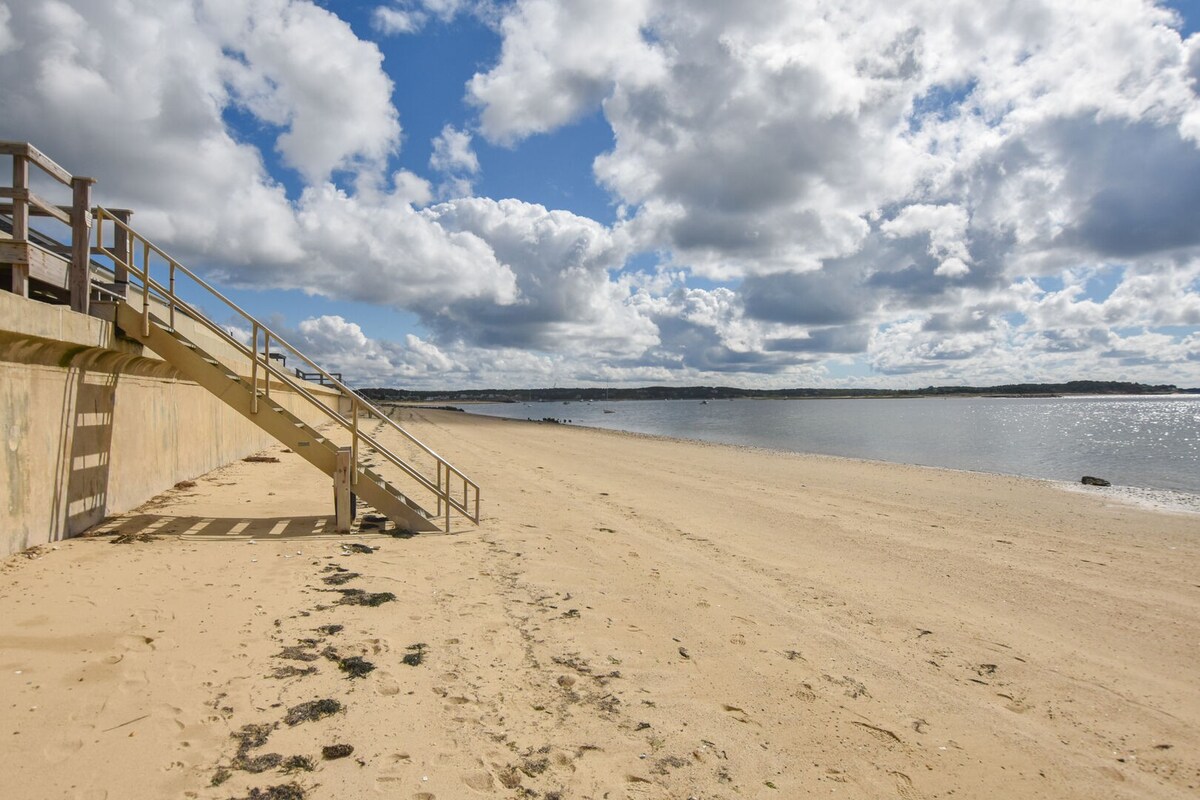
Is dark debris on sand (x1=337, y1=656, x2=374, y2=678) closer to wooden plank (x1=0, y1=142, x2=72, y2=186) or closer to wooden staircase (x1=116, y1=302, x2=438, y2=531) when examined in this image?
wooden staircase (x1=116, y1=302, x2=438, y2=531)

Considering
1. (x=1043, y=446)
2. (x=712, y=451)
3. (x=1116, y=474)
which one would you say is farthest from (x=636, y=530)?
(x=1043, y=446)

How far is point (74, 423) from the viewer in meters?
7.07

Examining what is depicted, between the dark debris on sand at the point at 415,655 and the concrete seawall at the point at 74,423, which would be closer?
the dark debris on sand at the point at 415,655

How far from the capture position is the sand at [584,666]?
3.53 meters

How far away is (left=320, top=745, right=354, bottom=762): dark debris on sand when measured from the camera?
11.6ft

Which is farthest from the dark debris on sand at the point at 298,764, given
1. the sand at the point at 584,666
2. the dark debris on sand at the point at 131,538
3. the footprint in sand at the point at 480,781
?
the dark debris on sand at the point at 131,538

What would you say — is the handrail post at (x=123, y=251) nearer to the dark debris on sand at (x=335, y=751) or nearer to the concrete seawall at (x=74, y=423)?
the concrete seawall at (x=74, y=423)

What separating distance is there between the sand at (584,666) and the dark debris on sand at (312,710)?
0.10 feet

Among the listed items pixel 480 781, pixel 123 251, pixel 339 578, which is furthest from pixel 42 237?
pixel 480 781

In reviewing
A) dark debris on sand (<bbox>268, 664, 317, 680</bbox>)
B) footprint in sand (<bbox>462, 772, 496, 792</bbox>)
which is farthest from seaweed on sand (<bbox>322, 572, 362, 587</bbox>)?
footprint in sand (<bbox>462, 772, 496, 792</bbox>)

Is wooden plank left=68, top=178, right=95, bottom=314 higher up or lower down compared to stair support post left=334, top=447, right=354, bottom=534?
higher up

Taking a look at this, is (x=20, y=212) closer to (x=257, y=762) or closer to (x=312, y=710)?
(x=312, y=710)

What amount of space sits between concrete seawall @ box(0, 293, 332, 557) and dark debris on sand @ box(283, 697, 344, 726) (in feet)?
13.2

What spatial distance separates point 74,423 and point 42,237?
3.17 metres
